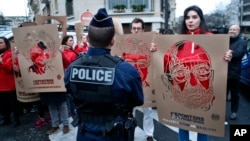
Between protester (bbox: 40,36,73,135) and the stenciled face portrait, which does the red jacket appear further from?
the stenciled face portrait

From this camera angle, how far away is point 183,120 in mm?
2641

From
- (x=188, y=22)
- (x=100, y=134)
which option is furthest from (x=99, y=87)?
(x=188, y=22)

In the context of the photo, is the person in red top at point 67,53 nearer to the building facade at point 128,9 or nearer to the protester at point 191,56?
the protester at point 191,56

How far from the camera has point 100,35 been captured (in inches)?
77.4

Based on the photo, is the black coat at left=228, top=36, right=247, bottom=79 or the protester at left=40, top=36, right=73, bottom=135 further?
the black coat at left=228, top=36, right=247, bottom=79

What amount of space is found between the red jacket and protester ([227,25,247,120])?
11.6 feet

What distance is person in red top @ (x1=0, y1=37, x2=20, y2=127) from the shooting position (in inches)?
178

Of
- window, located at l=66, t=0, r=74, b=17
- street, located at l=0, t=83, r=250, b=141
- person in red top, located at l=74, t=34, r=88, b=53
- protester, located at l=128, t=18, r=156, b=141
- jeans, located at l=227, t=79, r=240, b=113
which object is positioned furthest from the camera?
window, located at l=66, t=0, r=74, b=17

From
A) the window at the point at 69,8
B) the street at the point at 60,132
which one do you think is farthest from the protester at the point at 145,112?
the window at the point at 69,8

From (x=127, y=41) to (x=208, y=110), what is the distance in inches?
55.8

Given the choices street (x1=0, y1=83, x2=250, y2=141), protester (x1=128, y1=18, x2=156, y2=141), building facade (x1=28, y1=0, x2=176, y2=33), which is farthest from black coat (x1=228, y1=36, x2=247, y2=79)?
building facade (x1=28, y1=0, x2=176, y2=33)

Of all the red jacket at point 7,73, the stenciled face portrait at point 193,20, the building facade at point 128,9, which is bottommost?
the red jacket at point 7,73

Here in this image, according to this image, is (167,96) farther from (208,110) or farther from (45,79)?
(45,79)

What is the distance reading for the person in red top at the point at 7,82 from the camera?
451cm
